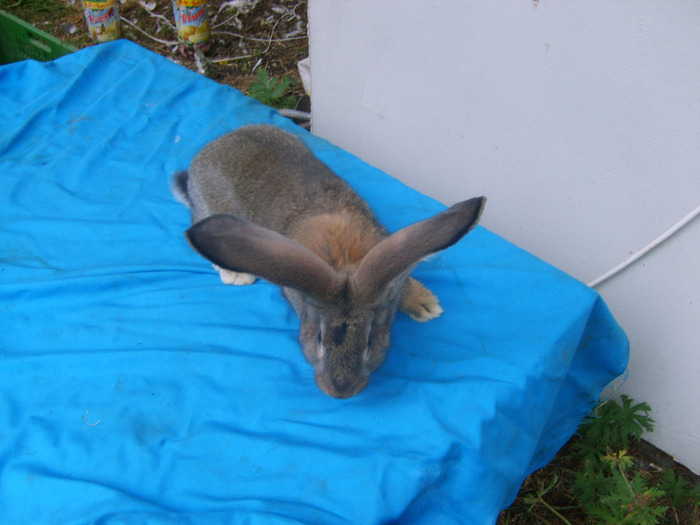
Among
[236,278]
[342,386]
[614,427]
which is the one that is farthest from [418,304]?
[614,427]

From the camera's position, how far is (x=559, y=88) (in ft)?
8.60

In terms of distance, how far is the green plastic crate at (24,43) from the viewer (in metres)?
5.04

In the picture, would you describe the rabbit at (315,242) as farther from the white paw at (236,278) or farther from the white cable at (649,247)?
the white cable at (649,247)

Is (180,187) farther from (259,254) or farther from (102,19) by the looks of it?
(102,19)

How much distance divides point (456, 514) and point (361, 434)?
0.48 meters

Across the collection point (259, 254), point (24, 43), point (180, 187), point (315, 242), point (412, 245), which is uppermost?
point (412, 245)

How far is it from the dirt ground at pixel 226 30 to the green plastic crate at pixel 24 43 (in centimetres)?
64

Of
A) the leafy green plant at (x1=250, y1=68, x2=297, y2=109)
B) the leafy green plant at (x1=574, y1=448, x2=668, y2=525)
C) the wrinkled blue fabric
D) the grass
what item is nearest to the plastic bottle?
the leafy green plant at (x1=250, y1=68, x2=297, y2=109)

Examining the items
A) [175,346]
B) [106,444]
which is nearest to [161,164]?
[175,346]

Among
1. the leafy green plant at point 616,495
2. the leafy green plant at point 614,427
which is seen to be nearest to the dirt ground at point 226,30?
the leafy green plant at point 614,427

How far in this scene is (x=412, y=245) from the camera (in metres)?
1.88

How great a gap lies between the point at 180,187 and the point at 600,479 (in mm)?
2909

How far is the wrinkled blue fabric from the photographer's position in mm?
2121

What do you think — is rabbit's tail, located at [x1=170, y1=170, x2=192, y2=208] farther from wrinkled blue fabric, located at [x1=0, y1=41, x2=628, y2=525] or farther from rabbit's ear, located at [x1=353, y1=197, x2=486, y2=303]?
rabbit's ear, located at [x1=353, y1=197, x2=486, y2=303]
